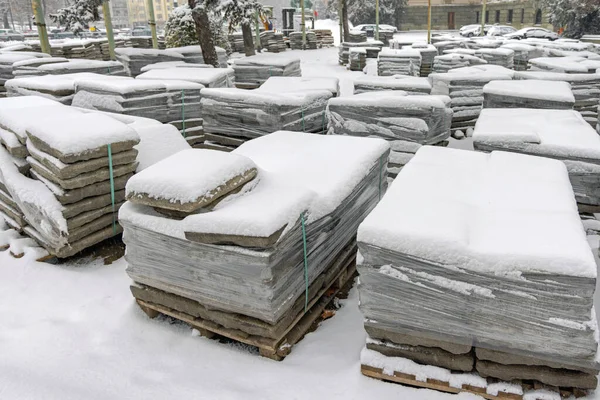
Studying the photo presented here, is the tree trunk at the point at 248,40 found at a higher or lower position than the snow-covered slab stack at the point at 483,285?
higher

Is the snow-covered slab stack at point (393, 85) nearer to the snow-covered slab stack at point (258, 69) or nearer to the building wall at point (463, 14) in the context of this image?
the snow-covered slab stack at point (258, 69)

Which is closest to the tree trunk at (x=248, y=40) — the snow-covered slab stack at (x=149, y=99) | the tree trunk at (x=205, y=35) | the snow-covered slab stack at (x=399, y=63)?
the tree trunk at (x=205, y=35)

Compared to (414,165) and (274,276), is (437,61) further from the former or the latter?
(274,276)

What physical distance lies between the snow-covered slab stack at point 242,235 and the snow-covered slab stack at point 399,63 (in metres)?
12.3

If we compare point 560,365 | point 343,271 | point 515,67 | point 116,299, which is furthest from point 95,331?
point 515,67

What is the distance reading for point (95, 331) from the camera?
14.3ft

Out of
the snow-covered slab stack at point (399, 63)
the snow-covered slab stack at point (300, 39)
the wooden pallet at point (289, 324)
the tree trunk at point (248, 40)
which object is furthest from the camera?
A: the snow-covered slab stack at point (300, 39)

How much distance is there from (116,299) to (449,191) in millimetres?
3264

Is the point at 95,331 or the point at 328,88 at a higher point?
the point at 328,88

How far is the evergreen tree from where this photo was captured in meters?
36.2

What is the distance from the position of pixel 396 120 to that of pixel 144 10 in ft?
355

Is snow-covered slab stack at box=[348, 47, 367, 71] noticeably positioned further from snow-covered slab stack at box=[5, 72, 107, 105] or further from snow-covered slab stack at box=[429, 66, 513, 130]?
snow-covered slab stack at box=[5, 72, 107, 105]

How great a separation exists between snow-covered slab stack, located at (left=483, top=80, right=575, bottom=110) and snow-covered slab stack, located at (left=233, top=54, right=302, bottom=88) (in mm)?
7094

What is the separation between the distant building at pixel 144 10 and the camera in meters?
96.5
